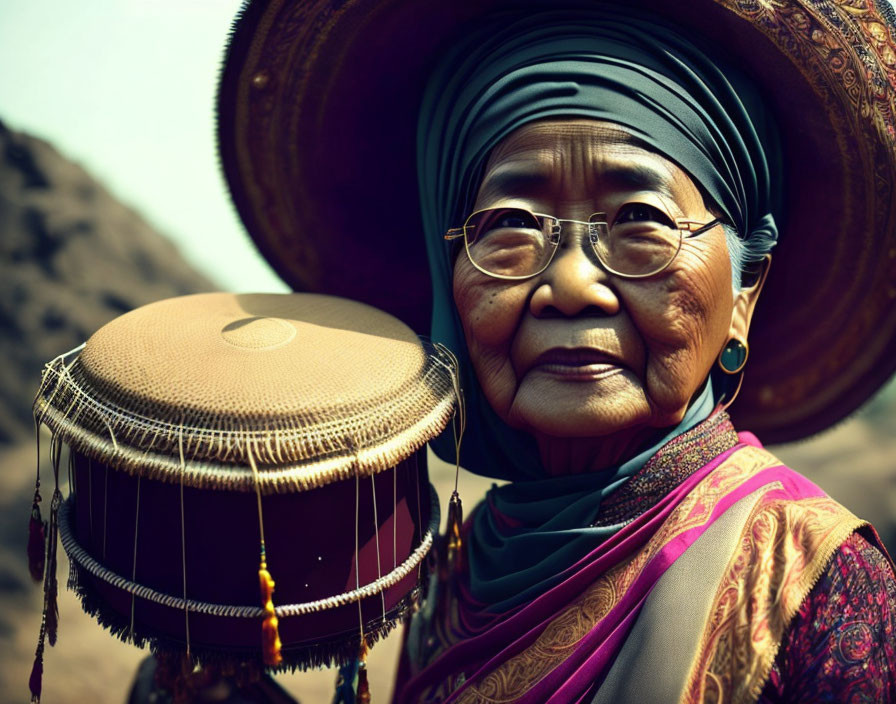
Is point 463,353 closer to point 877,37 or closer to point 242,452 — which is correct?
point 242,452

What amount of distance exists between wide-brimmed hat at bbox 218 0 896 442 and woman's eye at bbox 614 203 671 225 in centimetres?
43

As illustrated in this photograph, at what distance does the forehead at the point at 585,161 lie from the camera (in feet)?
5.65

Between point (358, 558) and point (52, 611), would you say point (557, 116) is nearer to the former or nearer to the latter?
point (358, 558)

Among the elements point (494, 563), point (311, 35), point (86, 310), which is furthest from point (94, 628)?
point (311, 35)

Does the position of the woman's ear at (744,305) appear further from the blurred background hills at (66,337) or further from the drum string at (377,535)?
the blurred background hills at (66,337)

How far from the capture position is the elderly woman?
1.57 metres

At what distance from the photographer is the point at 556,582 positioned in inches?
72.3

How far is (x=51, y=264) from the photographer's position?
5.76 m

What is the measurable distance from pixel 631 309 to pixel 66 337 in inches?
193

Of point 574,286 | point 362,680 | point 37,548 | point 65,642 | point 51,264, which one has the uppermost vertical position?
point 574,286

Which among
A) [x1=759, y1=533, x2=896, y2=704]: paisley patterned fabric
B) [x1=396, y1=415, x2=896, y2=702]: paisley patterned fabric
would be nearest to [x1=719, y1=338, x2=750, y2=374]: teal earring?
[x1=396, y1=415, x2=896, y2=702]: paisley patterned fabric

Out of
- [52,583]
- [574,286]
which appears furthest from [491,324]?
[52,583]

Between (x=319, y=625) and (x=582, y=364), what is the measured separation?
738 mm

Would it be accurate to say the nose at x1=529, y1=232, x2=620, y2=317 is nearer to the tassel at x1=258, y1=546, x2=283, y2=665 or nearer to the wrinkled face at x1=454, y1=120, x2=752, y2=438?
the wrinkled face at x1=454, y1=120, x2=752, y2=438
